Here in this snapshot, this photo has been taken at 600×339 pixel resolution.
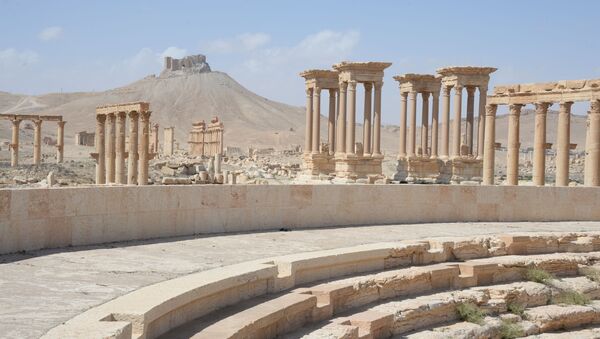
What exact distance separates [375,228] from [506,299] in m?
3.48

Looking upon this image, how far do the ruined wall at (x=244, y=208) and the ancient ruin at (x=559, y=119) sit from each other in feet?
22.5

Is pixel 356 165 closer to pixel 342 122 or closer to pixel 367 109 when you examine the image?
pixel 342 122

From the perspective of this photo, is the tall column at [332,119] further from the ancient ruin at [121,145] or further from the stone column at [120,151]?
the stone column at [120,151]

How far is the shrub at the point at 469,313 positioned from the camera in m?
11.0

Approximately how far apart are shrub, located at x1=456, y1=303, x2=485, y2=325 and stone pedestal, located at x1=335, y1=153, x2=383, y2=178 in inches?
923

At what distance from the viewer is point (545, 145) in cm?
2634

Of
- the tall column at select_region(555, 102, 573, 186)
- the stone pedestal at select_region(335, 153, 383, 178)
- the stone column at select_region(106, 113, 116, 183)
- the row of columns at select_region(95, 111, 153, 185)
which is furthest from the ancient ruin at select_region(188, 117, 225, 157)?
the tall column at select_region(555, 102, 573, 186)

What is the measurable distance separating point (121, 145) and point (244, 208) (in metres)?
22.3

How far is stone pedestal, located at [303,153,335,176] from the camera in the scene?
38938mm

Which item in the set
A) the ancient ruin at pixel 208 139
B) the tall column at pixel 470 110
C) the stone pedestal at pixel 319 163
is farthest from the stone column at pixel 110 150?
the ancient ruin at pixel 208 139

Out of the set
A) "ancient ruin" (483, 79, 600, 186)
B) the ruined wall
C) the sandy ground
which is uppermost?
"ancient ruin" (483, 79, 600, 186)

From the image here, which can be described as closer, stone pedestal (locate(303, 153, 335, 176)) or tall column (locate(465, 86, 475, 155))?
tall column (locate(465, 86, 475, 155))

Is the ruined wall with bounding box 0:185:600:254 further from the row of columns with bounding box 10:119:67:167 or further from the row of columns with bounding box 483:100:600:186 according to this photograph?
the row of columns with bounding box 10:119:67:167

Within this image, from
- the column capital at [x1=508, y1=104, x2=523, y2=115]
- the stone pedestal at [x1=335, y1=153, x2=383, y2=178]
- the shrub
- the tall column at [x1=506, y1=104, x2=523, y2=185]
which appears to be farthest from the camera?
the stone pedestal at [x1=335, y1=153, x2=383, y2=178]
